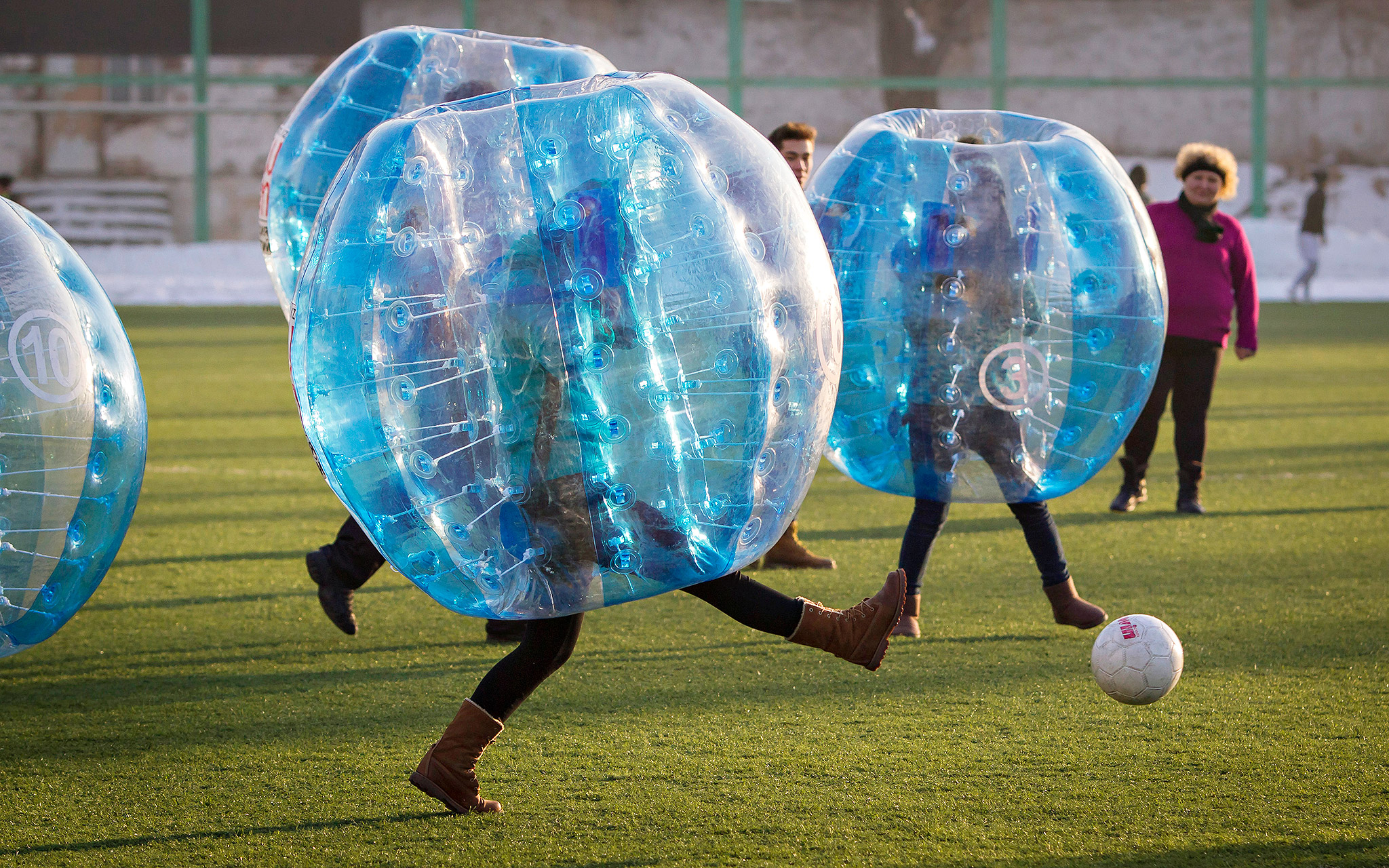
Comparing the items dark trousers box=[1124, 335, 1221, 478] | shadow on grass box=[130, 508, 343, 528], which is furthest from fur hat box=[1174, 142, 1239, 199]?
shadow on grass box=[130, 508, 343, 528]

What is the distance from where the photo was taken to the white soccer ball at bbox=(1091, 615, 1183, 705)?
155 inches

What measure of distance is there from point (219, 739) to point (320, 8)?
24988 millimetres

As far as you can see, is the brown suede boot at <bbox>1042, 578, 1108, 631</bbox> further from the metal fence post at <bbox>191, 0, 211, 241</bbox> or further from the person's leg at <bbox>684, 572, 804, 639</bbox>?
the metal fence post at <bbox>191, 0, 211, 241</bbox>

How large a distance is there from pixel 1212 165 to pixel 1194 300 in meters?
0.70

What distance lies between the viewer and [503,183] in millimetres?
2930

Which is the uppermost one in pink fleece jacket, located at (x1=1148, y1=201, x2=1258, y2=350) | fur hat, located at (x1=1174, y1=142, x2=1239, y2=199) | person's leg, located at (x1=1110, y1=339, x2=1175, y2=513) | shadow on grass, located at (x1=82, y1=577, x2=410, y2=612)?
fur hat, located at (x1=1174, y1=142, x2=1239, y2=199)

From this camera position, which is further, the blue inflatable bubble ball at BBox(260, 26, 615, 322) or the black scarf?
the black scarf

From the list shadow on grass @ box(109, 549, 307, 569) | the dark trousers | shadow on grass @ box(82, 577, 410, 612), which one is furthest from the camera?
the dark trousers

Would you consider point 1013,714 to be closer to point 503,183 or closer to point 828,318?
point 828,318

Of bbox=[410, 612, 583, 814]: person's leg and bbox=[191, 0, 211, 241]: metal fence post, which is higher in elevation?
bbox=[191, 0, 211, 241]: metal fence post

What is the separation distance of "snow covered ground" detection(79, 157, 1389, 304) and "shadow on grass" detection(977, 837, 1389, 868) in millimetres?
22134

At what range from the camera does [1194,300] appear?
7.16 meters

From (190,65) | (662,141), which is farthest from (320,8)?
(662,141)

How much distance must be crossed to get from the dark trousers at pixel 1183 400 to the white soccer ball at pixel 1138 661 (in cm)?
341
